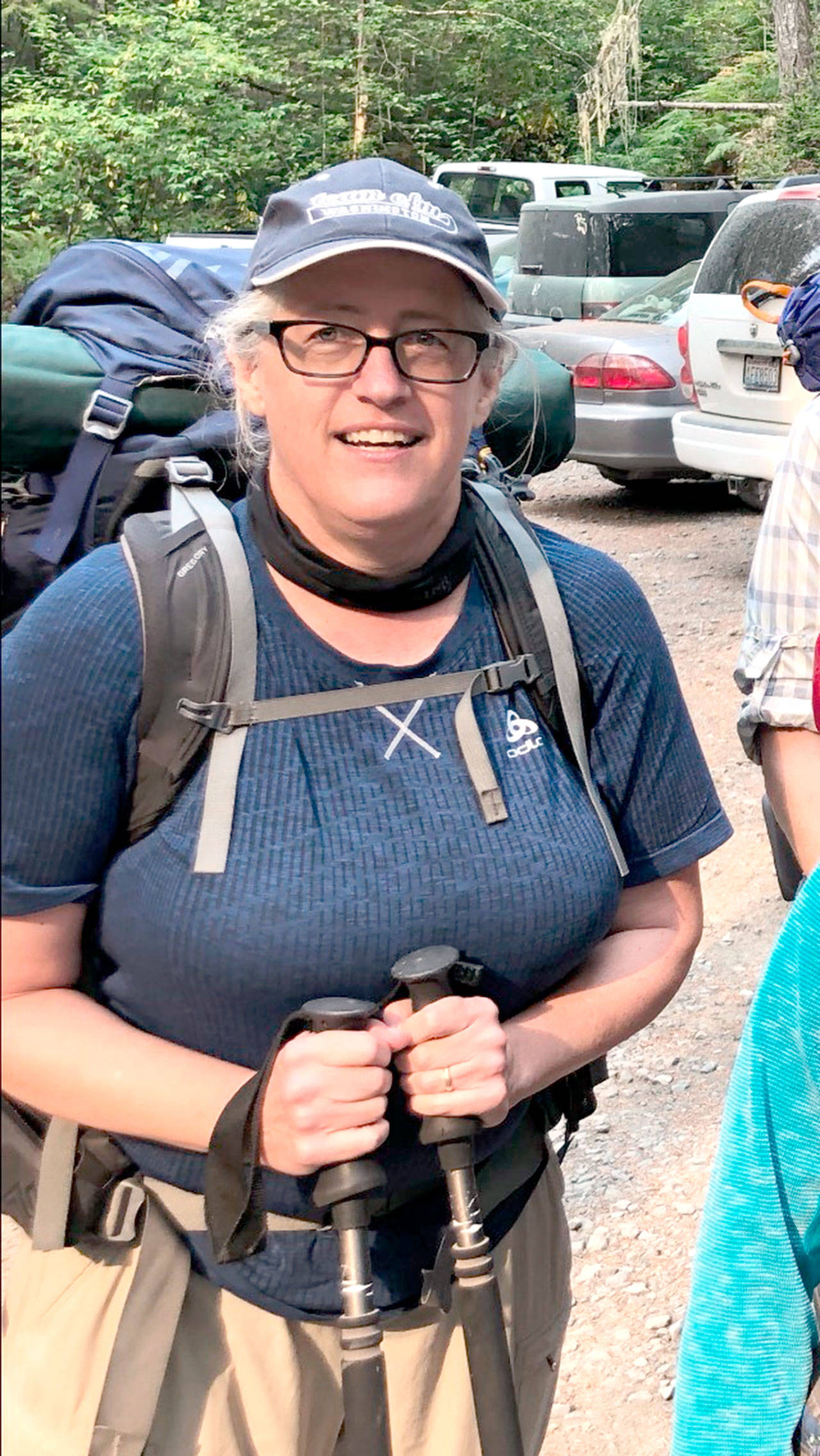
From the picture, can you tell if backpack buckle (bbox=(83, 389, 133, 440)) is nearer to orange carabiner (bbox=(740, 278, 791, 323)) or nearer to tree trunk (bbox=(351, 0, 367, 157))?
tree trunk (bbox=(351, 0, 367, 157))

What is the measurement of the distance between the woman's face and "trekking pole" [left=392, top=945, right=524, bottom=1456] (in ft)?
1.36

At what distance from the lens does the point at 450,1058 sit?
4.53 ft

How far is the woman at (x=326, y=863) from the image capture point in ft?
4.50

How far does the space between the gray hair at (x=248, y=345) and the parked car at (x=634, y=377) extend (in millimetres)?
5160

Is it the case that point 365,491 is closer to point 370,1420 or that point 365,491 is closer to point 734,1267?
point 370,1420

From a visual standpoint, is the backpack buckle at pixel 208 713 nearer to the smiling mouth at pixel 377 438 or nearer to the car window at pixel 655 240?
the smiling mouth at pixel 377 438

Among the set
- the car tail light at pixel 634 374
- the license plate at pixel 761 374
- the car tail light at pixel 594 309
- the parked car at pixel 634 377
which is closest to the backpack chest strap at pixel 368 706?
the car tail light at pixel 594 309

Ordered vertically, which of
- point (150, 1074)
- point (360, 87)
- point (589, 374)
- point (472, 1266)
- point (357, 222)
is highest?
point (360, 87)

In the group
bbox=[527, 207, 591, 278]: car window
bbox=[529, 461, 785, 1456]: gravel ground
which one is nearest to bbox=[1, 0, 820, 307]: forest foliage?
bbox=[529, 461, 785, 1456]: gravel ground

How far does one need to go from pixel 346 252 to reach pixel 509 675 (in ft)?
1.36

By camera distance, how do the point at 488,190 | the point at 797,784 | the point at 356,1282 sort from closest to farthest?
1. the point at 356,1282
2. the point at 488,190
3. the point at 797,784

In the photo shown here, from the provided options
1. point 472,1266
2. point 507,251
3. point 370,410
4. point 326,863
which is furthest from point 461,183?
point 507,251

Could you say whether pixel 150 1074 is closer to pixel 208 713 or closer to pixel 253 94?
pixel 208 713

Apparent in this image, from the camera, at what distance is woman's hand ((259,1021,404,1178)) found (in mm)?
1327
